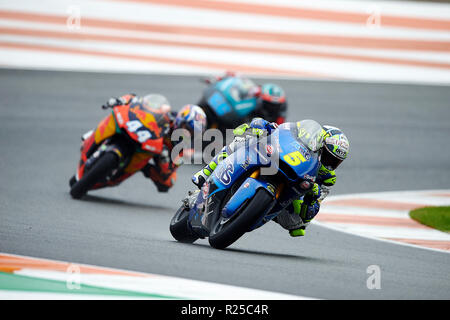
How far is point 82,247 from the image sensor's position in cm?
755

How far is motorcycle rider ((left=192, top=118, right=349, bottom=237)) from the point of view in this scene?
7.68 metres

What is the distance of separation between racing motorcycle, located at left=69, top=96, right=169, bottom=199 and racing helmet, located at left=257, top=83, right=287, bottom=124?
11.3 ft

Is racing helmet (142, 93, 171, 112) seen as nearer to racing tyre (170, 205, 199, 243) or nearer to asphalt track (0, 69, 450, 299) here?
asphalt track (0, 69, 450, 299)

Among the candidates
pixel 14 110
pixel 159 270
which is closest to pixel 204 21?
pixel 14 110

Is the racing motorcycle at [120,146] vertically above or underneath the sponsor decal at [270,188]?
above

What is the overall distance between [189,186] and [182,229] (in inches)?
162

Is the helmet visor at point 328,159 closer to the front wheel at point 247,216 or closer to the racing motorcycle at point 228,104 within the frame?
the front wheel at point 247,216

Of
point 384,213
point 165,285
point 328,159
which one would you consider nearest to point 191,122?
point 384,213

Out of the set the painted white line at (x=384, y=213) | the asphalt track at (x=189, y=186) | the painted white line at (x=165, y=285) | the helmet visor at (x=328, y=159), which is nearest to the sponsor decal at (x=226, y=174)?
the asphalt track at (x=189, y=186)

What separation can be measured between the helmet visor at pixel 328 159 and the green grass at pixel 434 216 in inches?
122

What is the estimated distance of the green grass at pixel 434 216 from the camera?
10656mm

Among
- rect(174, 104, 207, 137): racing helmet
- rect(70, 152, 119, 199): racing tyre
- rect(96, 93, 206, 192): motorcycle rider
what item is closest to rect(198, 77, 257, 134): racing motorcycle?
rect(96, 93, 206, 192): motorcycle rider
